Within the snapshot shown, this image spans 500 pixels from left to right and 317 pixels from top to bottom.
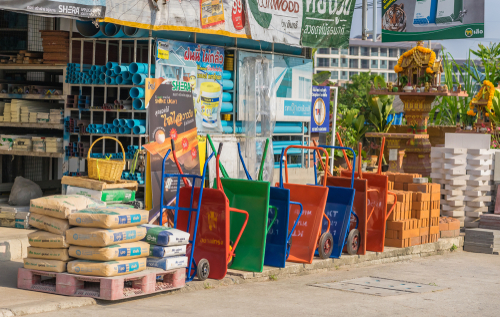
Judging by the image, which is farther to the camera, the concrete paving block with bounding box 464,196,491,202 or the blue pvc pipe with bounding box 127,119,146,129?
the concrete paving block with bounding box 464,196,491,202

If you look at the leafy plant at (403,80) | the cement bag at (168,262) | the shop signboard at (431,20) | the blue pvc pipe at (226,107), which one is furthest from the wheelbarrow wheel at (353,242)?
the shop signboard at (431,20)

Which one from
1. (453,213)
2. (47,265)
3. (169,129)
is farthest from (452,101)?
(47,265)

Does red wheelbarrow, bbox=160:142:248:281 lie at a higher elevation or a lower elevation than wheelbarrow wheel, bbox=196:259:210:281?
higher

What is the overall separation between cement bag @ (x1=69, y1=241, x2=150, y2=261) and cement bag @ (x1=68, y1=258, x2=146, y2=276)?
2.0 inches

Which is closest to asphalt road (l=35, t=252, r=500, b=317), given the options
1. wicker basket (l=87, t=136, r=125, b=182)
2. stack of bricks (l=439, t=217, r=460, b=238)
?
wicker basket (l=87, t=136, r=125, b=182)

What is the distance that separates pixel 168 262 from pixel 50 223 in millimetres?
1353

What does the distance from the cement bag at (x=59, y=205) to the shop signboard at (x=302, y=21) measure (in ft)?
19.5

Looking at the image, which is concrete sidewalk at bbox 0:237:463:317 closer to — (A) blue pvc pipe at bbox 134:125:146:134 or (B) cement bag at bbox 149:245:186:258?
(B) cement bag at bbox 149:245:186:258

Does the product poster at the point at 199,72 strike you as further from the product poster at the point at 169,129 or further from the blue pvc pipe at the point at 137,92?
the blue pvc pipe at the point at 137,92

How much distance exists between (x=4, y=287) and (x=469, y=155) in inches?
404

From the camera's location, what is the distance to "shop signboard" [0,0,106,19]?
8797mm

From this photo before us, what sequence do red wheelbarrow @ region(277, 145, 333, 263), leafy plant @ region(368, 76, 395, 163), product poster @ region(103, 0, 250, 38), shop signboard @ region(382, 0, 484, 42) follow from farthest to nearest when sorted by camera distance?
leafy plant @ region(368, 76, 395, 163)
shop signboard @ region(382, 0, 484, 42)
product poster @ region(103, 0, 250, 38)
red wheelbarrow @ region(277, 145, 333, 263)

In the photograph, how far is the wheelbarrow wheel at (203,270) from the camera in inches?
313

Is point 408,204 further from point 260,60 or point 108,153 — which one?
point 108,153
